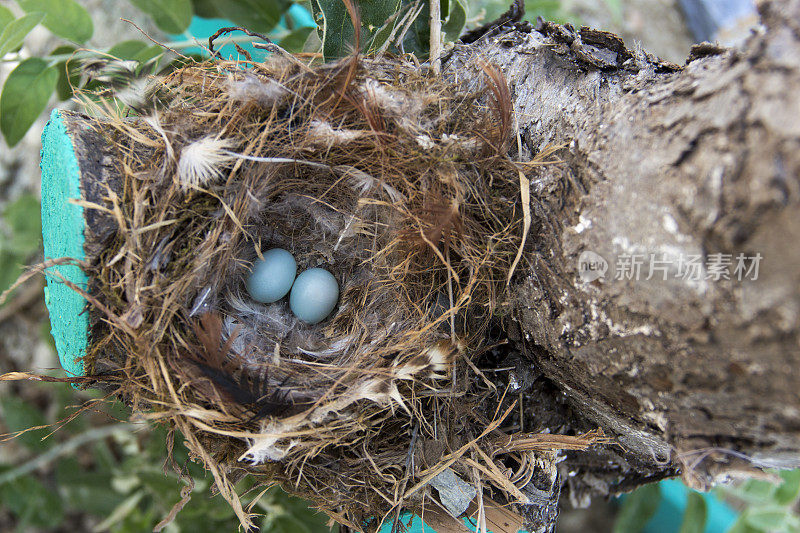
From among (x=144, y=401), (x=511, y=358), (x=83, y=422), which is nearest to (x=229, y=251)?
(x=144, y=401)

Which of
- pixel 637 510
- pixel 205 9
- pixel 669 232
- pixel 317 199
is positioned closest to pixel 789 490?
pixel 637 510

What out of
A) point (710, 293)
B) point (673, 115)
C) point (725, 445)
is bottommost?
point (725, 445)

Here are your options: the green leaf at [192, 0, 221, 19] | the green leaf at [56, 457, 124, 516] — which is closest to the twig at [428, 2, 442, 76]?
the green leaf at [192, 0, 221, 19]

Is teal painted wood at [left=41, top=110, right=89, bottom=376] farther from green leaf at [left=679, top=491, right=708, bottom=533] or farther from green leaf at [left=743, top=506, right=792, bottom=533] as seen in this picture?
green leaf at [left=743, top=506, right=792, bottom=533]

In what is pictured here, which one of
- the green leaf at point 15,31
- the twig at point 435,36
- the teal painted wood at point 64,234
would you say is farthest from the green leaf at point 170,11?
the twig at point 435,36

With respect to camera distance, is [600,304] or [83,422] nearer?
[600,304]

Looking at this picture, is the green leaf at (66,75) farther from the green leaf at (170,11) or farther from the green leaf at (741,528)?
the green leaf at (741,528)

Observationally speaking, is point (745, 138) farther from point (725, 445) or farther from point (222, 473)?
point (222, 473)
